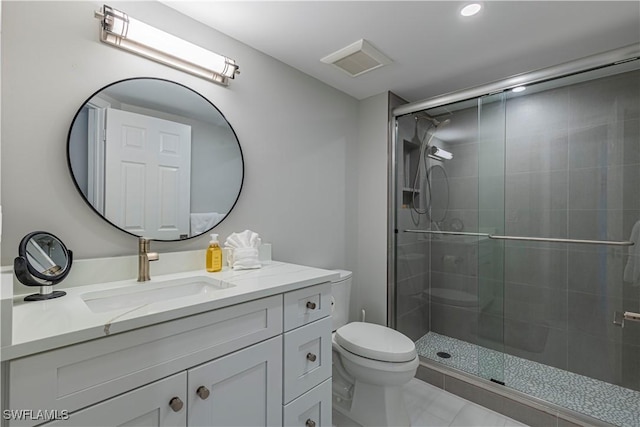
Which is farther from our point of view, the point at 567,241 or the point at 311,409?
the point at 567,241

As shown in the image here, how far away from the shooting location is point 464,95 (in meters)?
1.99

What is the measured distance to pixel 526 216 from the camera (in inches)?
88.2

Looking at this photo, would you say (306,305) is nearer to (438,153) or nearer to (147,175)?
(147,175)

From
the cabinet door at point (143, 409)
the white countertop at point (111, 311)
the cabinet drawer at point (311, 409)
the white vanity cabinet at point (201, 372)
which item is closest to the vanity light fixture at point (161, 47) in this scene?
the white countertop at point (111, 311)

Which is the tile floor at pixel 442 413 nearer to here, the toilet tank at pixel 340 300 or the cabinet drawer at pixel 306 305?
the toilet tank at pixel 340 300

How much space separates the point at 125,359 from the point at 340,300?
135 cm

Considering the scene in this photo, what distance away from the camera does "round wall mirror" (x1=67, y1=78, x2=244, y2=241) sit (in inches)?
44.5

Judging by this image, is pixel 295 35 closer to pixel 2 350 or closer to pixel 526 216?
pixel 2 350

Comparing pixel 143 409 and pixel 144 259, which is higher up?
pixel 144 259

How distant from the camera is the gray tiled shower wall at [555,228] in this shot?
6.24 feet

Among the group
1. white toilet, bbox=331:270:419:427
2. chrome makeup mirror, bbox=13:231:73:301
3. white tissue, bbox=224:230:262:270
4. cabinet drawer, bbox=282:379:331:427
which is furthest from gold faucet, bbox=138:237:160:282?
white toilet, bbox=331:270:419:427

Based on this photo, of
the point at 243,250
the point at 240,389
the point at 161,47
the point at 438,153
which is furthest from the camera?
the point at 438,153

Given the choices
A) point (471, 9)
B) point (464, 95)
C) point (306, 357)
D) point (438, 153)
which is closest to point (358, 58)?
point (471, 9)

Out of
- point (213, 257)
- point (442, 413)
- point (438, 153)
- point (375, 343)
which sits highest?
point (438, 153)
